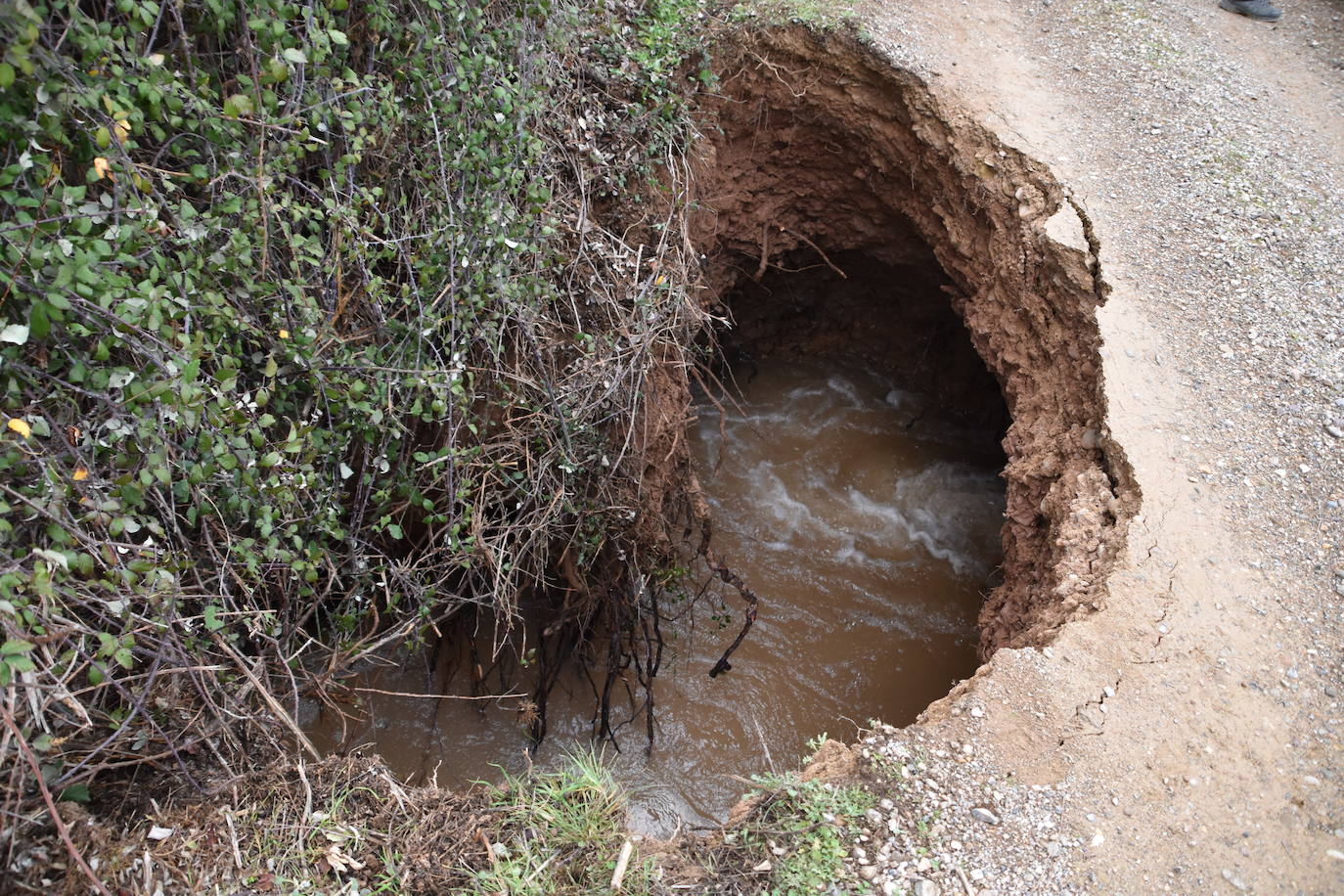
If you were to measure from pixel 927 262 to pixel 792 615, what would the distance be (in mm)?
2771

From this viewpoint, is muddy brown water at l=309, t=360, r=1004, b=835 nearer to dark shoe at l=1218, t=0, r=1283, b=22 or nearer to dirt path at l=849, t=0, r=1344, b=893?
dirt path at l=849, t=0, r=1344, b=893

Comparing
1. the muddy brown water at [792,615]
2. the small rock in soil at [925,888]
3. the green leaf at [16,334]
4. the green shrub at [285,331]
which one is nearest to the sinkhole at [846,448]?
the muddy brown water at [792,615]

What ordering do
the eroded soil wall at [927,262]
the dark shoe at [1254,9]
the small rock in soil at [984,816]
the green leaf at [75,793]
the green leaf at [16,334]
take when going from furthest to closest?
the dark shoe at [1254,9]
the eroded soil wall at [927,262]
the small rock in soil at [984,816]
the green leaf at [75,793]
the green leaf at [16,334]

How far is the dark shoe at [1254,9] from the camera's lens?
5.79m

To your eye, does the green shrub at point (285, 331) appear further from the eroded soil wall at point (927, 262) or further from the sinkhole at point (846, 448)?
the eroded soil wall at point (927, 262)

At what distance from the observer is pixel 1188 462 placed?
3523 millimetres

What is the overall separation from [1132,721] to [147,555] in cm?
318

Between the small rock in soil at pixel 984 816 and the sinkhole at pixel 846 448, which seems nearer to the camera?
the small rock in soil at pixel 984 816

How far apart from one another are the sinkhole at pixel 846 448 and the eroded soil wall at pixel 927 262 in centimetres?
2

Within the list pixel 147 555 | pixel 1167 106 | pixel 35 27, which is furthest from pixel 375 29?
pixel 1167 106

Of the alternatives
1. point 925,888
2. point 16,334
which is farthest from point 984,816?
point 16,334

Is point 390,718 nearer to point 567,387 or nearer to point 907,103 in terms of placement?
point 567,387

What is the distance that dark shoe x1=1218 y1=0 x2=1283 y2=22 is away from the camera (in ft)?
19.0

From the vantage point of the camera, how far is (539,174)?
3.69m
